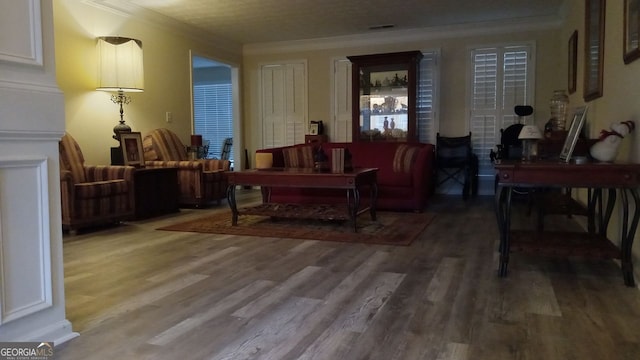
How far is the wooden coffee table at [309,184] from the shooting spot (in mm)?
3945

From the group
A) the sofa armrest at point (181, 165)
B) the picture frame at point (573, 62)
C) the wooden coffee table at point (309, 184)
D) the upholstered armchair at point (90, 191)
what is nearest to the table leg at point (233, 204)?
the wooden coffee table at point (309, 184)

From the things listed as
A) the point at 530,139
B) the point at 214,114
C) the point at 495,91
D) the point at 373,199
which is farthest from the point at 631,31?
the point at 214,114

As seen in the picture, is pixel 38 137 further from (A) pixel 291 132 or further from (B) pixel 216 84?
(B) pixel 216 84

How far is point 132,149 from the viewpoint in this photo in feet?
16.8

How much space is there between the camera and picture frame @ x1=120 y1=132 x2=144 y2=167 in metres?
5.00

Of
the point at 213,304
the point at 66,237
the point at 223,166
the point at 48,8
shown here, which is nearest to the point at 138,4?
the point at 223,166

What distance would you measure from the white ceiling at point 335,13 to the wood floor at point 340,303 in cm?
326

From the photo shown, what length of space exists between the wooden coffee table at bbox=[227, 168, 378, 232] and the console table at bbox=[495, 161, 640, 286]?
1.43 meters

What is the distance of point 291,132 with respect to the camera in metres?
7.82

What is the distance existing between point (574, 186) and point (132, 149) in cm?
433

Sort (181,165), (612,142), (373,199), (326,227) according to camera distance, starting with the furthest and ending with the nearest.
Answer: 1. (181,165)
2. (373,199)
3. (326,227)
4. (612,142)

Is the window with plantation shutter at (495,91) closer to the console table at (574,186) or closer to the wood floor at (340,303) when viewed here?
the wood floor at (340,303)

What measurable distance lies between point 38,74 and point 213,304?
48.7 inches

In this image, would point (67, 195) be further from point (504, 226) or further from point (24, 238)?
point (504, 226)
